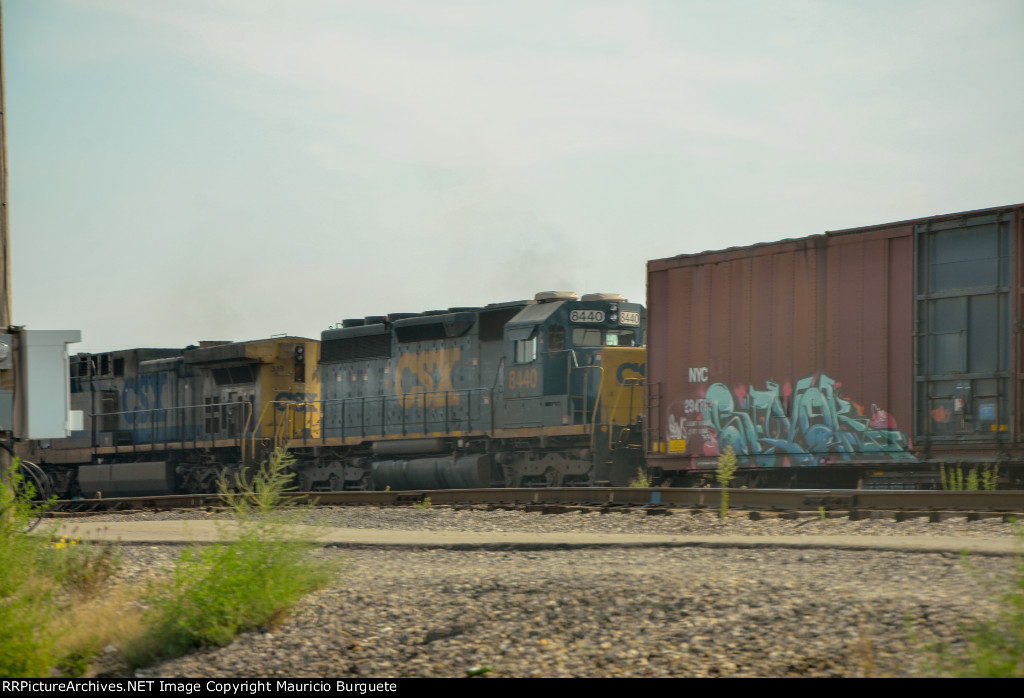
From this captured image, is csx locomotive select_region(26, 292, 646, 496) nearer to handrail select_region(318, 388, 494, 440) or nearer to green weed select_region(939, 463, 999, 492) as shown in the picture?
handrail select_region(318, 388, 494, 440)

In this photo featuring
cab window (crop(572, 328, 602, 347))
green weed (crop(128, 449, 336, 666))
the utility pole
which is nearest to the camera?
green weed (crop(128, 449, 336, 666))

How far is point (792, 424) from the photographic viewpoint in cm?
1417

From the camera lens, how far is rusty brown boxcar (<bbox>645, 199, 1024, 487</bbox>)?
491 inches

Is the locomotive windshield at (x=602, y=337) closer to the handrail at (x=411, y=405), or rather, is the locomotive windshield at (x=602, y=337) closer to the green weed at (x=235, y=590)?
the handrail at (x=411, y=405)

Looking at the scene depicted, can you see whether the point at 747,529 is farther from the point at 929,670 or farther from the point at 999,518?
the point at 929,670

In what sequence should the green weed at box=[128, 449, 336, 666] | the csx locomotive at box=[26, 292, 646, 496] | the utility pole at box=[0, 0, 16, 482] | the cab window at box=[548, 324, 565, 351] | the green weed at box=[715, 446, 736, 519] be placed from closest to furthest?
the green weed at box=[128, 449, 336, 666]
the utility pole at box=[0, 0, 16, 482]
the green weed at box=[715, 446, 736, 519]
the csx locomotive at box=[26, 292, 646, 496]
the cab window at box=[548, 324, 565, 351]

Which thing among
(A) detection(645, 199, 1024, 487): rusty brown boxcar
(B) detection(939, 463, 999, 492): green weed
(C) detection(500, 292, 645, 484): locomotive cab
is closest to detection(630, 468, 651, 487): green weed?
(C) detection(500, 292, 645, 484): locomotive cab

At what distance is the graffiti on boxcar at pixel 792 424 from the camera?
43.9 feet

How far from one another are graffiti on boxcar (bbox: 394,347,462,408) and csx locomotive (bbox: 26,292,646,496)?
0.11 feet

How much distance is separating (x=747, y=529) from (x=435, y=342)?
1052 cm

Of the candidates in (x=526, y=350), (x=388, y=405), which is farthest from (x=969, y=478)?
(x=388, y=405)

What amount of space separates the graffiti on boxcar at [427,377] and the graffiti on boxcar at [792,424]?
→ 5882 millimetres

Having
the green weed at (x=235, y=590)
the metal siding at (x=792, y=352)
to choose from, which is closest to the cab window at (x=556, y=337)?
the metal siding at (x=792, y=352)

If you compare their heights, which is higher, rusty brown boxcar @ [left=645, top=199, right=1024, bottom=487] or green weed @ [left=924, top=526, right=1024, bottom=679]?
rusty brown boxcar @ [left=645, top=199, right=1024, bottom=487]
